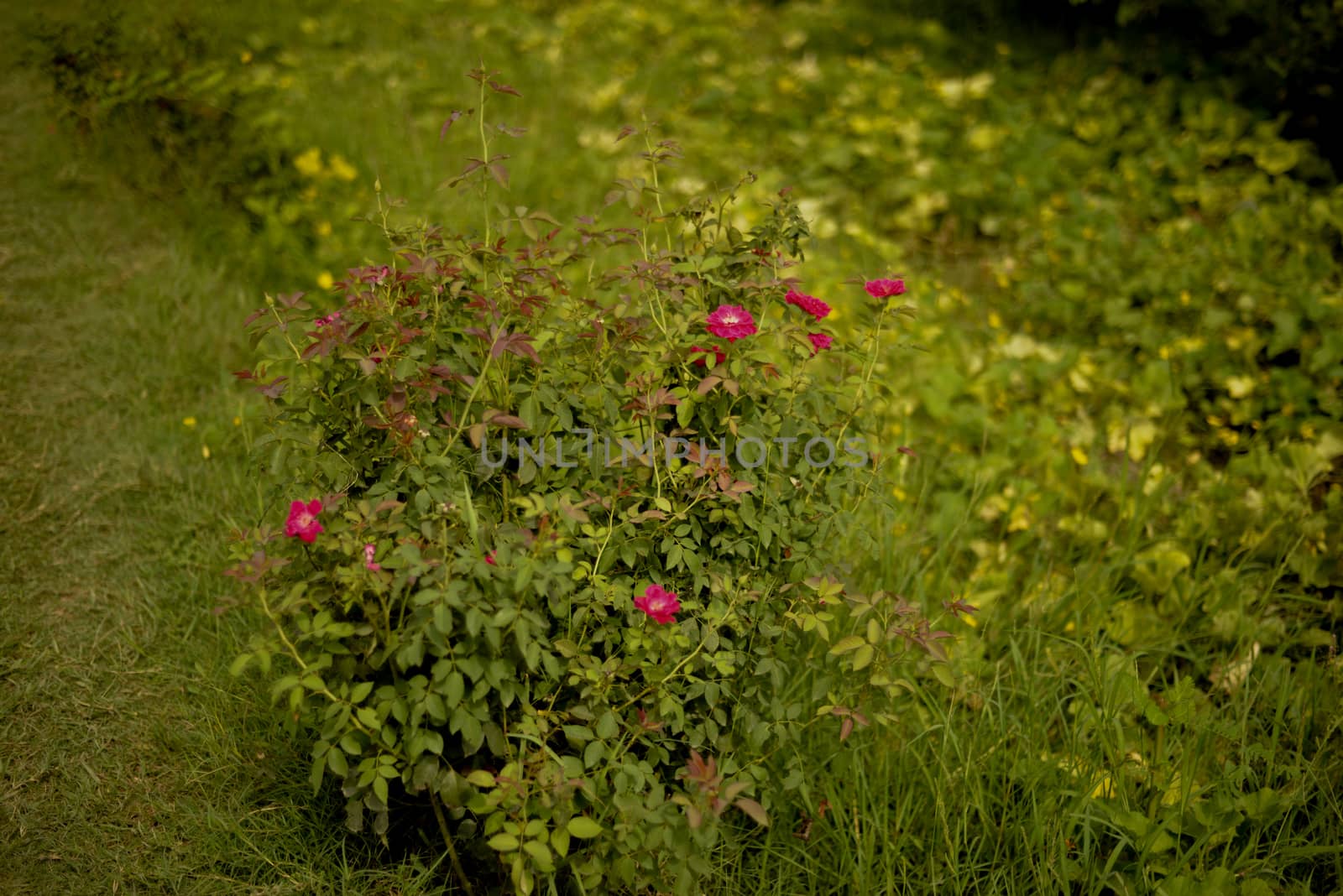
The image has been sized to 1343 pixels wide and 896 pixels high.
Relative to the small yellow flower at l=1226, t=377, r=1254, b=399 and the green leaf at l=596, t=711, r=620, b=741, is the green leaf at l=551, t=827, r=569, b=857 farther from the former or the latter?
the small yellow flower at l=1226, t=377, r=1254, b=399

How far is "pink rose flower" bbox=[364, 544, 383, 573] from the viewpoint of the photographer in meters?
1.49

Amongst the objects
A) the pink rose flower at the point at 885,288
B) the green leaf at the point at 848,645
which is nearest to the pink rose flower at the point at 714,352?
the pink rose flower at the point at 885,288

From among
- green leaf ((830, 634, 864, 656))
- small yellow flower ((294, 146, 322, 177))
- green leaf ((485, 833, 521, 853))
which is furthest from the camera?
small yellow flower ((294, 146, 322, 177))

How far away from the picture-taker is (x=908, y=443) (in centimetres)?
292

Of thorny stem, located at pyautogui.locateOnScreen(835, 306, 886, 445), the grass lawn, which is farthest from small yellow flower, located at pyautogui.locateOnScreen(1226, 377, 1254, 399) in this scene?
thorny stem, located at pyautogui.locateOnScreen(835, 306, 886, 445)

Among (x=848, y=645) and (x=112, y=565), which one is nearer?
(x=848, y=645)

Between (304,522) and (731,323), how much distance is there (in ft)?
2.51

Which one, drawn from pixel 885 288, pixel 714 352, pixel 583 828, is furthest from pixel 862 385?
pixel 583 828

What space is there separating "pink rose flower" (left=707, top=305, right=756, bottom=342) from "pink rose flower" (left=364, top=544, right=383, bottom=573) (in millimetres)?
666

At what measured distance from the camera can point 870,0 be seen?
6.05m

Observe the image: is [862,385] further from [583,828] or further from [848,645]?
[583,828]

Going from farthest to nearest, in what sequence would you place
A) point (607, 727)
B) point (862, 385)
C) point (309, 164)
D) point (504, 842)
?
point (309, 164)
point (862, 385)
point (607, 727)
point (504, 842)

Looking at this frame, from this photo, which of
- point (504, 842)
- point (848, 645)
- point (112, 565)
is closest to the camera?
point (504, 842)

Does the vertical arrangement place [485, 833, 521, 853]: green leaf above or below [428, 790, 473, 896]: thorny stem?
above
